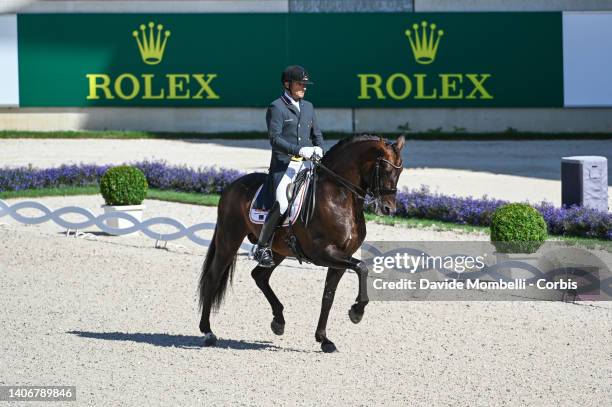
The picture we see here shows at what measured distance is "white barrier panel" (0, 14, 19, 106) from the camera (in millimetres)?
41281

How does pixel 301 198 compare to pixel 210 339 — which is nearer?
pixel 301 198

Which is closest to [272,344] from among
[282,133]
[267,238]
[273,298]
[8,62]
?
[273,298]

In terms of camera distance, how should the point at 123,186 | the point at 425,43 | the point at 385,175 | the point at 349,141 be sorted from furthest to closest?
the point at 425,43 < the point at 123,186 < the point at 349,141 < the point at 385,175

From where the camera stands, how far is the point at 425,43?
135 feet

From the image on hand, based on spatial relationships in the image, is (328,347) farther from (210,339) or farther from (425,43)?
(425,43)

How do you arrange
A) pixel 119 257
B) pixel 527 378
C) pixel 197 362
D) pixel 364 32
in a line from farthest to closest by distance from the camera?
pixel 364 32
pixel 119 257
pixel 197 362
pixel 527 378

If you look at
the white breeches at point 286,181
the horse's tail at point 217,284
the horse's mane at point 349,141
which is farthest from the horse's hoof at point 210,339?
the horse's mane at point 349,141

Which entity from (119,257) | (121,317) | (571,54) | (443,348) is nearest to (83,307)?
(121,317)

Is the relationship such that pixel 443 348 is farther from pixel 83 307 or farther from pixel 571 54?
pixel 571 54

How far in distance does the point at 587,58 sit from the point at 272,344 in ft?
95.0

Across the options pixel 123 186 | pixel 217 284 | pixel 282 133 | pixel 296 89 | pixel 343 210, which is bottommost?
A: pixel 217 284

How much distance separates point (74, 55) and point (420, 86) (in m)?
11.4

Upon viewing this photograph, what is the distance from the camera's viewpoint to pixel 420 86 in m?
41.2

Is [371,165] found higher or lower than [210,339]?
higher
